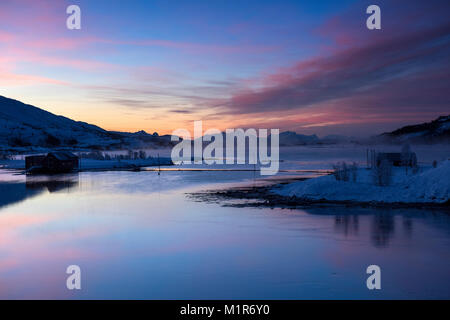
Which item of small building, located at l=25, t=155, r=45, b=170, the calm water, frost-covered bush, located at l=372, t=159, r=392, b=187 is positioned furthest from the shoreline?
small building, located at l=25, t=155, r=45, b=170

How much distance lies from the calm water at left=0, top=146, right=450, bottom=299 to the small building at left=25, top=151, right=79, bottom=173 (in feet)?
184

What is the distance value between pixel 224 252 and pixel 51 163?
74.9 m

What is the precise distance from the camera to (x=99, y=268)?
1434cm

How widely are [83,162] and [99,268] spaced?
290 ft

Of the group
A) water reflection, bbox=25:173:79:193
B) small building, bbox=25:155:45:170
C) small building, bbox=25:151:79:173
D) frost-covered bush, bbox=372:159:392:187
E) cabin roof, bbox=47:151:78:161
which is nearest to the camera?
frost-covered bush, bbox=372:159:392:187

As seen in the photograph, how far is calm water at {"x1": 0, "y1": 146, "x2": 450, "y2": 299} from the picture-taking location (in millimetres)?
11930

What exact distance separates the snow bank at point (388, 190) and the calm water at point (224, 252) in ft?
13.3

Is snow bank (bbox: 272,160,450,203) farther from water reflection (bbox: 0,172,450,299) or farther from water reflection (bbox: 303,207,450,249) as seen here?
water reflection (bbox: 0,172,450,299)

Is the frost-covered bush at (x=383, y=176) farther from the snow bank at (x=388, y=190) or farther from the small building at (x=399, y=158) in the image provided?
the small building at (x=399, y=158)

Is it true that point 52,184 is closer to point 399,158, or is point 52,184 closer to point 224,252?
point 224,252

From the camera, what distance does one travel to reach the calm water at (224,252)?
11.9 meters

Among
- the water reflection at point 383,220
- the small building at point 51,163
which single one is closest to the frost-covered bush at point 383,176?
the water reflection at point 383,220

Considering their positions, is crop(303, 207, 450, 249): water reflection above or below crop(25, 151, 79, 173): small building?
below

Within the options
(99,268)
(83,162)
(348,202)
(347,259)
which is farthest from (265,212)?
(83,162)
